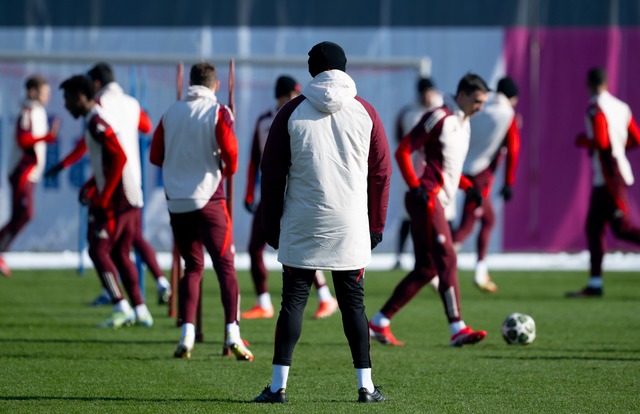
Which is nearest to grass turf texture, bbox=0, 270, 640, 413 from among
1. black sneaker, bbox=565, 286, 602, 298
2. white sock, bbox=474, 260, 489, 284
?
black sneaker, bbox=565, 286, 602, 298

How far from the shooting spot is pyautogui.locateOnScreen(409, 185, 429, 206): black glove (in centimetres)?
921

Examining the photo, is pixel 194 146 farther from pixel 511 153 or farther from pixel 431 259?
pixel 511 153

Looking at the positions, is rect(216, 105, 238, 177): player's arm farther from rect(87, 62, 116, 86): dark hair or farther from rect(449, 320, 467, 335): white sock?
rect(87, 62, 116, 86): dark hair

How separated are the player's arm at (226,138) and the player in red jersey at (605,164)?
5750 mm

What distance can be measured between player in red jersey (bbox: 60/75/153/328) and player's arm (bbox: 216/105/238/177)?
1.70 meters

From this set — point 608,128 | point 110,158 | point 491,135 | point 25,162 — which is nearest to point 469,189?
point 110,158

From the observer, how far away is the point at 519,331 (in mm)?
9477

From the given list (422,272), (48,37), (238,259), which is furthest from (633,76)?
(422,272)

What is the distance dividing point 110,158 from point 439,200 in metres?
2.71

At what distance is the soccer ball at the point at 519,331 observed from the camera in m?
9.48

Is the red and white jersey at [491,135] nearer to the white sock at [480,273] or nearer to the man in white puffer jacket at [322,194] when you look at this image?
the white sock at [480,273]

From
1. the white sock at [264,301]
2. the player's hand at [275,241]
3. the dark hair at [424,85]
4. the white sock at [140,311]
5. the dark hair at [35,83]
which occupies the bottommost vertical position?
the white sock at [264,301]

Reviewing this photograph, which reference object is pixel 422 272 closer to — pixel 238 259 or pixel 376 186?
pixel 376 186

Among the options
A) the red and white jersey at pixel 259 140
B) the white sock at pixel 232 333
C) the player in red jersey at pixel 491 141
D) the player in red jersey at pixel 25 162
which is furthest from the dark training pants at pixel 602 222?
the player in red jersey at pixel 25 162
